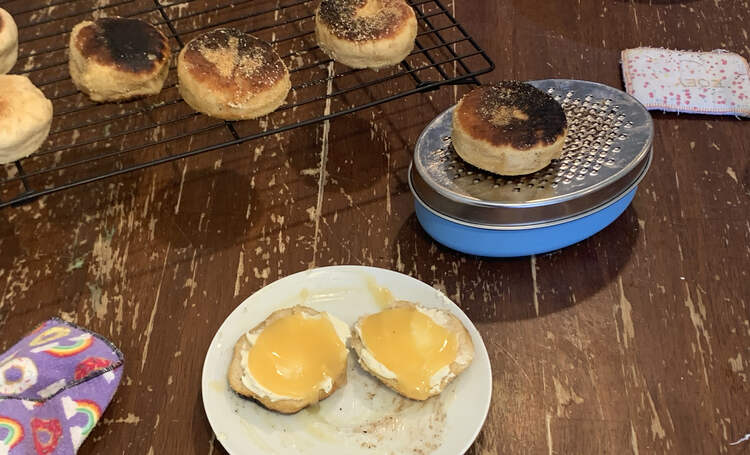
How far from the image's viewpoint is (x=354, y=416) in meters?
0.93

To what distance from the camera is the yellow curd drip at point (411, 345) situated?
2.97 ft

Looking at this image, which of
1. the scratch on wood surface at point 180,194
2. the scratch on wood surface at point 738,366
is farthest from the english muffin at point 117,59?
the scratch on wood surface at point 738,366

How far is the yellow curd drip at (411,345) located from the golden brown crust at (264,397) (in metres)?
0.06

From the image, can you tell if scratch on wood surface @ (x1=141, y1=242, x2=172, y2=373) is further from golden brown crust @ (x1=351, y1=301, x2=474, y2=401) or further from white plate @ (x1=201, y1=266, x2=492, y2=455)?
golden brown crust @ (x1=351, y1=301, x2=474, y2=401)

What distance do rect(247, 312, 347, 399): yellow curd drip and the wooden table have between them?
0.15m

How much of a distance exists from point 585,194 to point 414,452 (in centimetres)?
47

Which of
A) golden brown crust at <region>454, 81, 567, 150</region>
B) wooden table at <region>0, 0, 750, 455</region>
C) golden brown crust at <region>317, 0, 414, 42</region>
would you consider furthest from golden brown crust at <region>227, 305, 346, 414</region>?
golden brown crust at <region>317, 0, 414, 42</region>

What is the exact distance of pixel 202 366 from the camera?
103cm

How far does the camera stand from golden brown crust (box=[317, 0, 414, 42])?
1.15m

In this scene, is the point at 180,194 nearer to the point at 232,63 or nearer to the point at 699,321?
the point at 232,63

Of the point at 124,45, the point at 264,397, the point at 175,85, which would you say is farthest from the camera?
the point at 175,85

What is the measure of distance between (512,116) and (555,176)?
4.6 inches

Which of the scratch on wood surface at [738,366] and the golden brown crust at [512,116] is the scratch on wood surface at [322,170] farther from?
the scratch on wood surface at [738,366]

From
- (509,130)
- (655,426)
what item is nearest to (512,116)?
(509,130)
